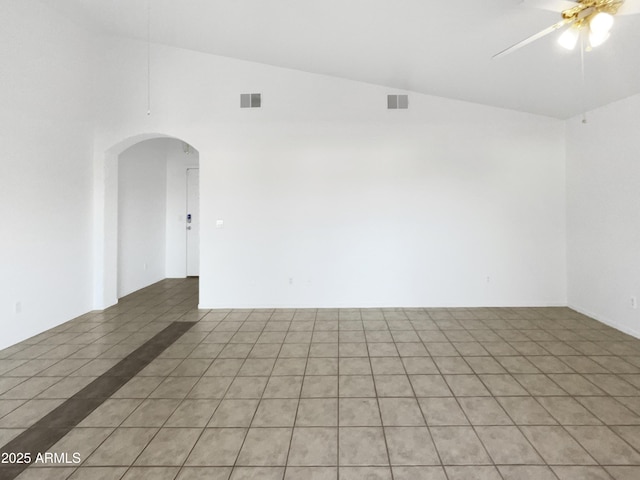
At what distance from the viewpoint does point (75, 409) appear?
2.40 meters

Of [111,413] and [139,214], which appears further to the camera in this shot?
[139,214]

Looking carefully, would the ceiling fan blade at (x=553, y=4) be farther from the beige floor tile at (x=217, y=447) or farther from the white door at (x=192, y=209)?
the white door at (x=192, y=209)

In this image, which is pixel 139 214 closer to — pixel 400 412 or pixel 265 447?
pixel 265 447

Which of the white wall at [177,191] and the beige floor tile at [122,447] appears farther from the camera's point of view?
the white wall at [177,191]

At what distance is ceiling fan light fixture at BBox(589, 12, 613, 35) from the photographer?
6.52ft

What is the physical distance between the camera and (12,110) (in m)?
3.47

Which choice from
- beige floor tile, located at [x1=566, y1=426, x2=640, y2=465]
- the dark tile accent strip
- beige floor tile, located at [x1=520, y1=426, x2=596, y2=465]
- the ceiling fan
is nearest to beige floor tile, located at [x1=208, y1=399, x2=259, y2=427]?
the dark tile accent strip

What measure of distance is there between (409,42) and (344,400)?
358 centimetres

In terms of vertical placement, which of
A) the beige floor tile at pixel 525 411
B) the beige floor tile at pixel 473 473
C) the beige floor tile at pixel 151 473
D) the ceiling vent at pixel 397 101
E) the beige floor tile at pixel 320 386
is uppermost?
the ceiling vent at pixel 397 101

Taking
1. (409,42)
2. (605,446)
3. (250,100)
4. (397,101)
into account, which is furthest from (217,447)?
(397,101)

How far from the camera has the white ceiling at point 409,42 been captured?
293 cm

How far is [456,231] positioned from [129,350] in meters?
4.49

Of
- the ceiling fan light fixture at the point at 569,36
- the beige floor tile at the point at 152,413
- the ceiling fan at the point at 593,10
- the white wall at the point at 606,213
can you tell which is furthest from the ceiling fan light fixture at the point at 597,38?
the beige floor tile at the point at 152,413

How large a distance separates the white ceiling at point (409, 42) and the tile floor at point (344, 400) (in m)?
2.84
